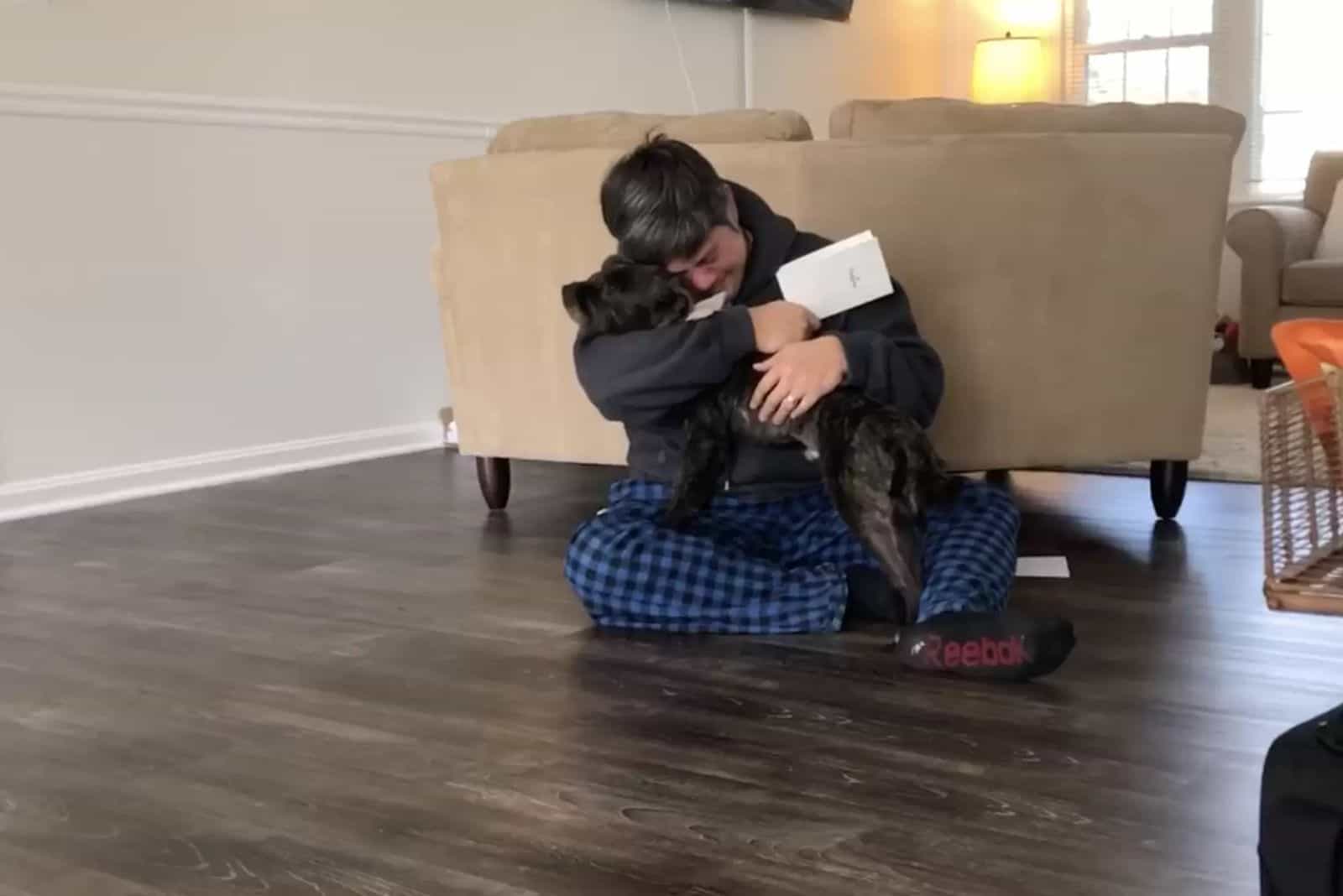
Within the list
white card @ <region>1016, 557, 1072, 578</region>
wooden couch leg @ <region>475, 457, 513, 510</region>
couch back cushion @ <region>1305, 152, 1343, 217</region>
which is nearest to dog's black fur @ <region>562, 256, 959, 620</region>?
white card @ <region>1016, 557, 1072, 578</region>

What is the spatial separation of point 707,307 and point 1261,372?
357 cm

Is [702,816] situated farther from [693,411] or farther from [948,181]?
[948,181]

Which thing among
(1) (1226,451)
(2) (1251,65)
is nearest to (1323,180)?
(2) (1251,65)

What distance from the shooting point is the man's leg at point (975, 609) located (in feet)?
5.64

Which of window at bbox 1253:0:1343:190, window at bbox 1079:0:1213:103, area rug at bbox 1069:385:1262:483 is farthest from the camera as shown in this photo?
window at bbox 1079:0:1213:103

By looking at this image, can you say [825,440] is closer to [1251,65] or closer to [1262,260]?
[1262,260]

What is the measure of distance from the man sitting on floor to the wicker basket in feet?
3.26

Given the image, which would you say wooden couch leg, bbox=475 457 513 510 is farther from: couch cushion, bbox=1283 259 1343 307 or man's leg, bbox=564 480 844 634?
couch cushion, bbox=1283 259 1343 307

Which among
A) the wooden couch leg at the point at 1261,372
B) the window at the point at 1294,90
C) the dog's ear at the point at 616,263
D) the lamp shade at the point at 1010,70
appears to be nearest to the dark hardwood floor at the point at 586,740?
the dog's ear at the point at 616,263

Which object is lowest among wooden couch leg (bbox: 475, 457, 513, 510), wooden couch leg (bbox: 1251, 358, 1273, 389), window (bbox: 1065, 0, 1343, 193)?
wooden couch leg (bbox: 1251, 358, 1273, 389)

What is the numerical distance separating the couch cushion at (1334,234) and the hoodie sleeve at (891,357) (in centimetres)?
361

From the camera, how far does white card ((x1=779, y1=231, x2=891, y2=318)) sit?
2064 mm

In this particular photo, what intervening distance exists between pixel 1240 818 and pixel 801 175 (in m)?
1.46

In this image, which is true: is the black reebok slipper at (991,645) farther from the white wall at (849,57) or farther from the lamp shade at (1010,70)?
the lamp shade at (1010,70)
